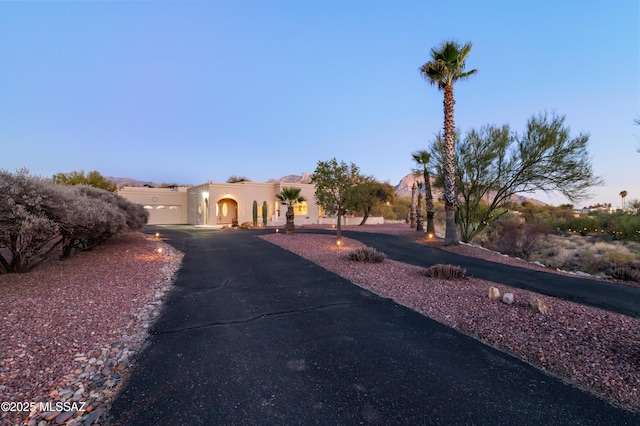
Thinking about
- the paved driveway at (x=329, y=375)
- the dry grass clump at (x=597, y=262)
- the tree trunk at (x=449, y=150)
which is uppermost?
the tree trunk at (x=449, y=150)

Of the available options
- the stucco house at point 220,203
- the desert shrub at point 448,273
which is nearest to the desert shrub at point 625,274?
the desert shrub at point 448,273

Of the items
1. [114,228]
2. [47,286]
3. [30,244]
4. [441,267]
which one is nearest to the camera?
[47,286]

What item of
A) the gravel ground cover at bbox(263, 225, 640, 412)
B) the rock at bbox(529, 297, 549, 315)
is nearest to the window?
the gravel ground cover at bbox(263, 225, 640, 412)

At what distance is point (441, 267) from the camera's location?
8016mm

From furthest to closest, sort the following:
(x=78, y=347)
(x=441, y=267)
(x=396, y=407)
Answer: (x=441, y=267), (x=78, y=347), (x=396, y=407)

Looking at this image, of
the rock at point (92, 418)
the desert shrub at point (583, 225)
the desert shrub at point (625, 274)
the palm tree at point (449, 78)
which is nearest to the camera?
the rock at point (92, 418)

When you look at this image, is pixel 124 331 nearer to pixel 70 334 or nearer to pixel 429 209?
pixel 70 334

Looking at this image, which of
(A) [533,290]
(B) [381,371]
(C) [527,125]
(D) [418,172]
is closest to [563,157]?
(C) [527,125]

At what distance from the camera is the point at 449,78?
14.8m

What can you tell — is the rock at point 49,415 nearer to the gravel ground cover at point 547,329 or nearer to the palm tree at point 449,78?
the gravel ground cover at point 547,329

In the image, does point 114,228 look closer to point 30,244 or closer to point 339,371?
point 30,244

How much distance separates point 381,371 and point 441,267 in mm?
5155

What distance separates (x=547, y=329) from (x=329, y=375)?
364cm

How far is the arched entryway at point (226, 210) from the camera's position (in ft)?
110
